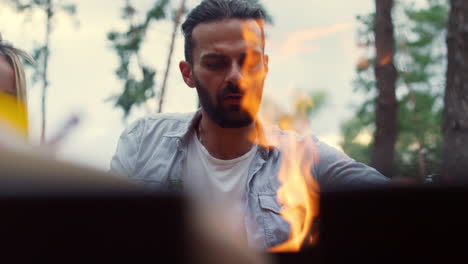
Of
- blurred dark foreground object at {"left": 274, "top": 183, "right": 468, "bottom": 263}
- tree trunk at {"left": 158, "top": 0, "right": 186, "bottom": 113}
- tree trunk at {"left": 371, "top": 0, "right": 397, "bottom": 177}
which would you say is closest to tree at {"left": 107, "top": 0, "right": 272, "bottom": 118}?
tree trunk at {"left": 158, "top": 0, "right": 186, "bottom": 113}

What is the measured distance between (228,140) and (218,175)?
10.4 inches

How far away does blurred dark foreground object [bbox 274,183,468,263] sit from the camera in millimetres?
1220

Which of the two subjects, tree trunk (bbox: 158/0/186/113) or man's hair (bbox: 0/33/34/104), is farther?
tree trunk (bbox: 158/0/186/113)

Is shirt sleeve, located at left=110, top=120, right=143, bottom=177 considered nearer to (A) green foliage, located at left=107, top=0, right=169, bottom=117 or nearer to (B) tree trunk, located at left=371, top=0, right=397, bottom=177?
(B) tree trunk, located at left=371, top=0, right=397, bottom=177

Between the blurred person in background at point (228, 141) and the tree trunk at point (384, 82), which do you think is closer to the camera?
the blurred person in background at point (228, 141)

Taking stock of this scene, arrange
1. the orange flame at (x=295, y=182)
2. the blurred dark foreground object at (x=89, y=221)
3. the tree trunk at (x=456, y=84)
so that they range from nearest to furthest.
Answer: the blurred dark foreground object at (x=89, y=221)
the orange flame at (x=295, y=182)
the tree trunk at (x=456, y=84)

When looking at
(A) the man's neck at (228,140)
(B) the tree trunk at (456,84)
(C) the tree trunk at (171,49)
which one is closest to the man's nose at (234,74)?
(A) the man's neck at (228,140)

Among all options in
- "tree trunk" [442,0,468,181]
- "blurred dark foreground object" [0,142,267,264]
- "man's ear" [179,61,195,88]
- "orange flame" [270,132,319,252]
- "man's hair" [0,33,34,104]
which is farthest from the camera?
"tree trunk" [442,0,468,181]

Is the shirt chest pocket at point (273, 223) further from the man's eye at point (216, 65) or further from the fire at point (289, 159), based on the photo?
the man's eye at point (216, 65)

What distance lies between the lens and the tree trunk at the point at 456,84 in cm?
516

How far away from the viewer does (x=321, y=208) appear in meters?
1.46

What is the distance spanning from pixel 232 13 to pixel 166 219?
3216mm

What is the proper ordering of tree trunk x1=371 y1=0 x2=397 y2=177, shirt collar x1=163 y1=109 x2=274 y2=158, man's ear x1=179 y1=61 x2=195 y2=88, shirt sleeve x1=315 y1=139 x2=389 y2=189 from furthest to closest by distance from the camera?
tree trunk x1=371 y1=0 x2=397 y2=177, man's ear x1=179 y1=61 x2=195 y2=88, shirt collar x1=163 y1=109 x2=274 y2=158, shirt sleeve x1=315 y1=139 x2=389 y2=189

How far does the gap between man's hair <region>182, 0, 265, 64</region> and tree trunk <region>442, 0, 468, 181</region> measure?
2577mm
